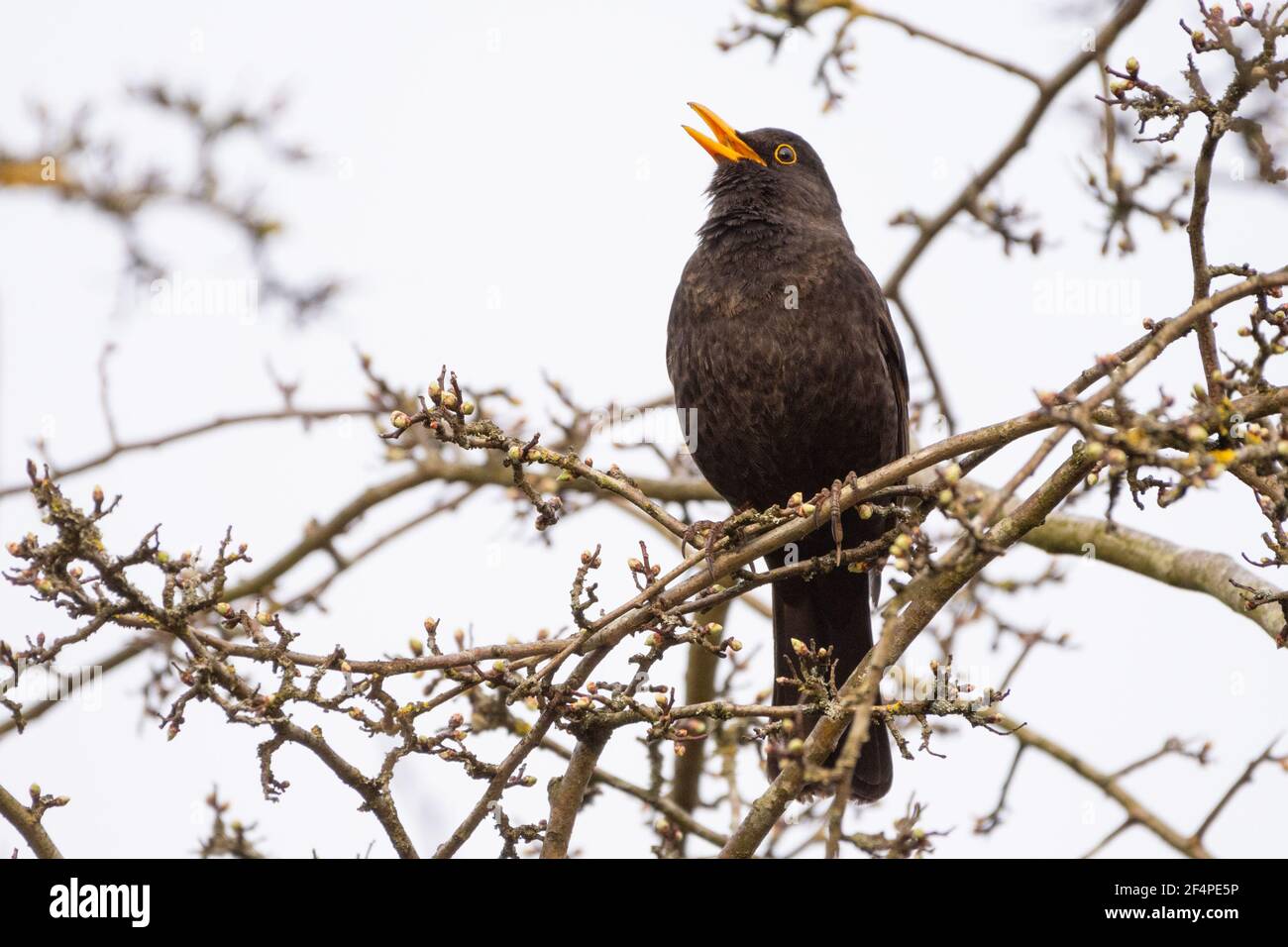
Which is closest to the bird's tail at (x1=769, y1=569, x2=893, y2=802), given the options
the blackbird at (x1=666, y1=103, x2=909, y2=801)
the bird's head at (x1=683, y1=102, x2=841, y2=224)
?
the blackbird at (x1=666, y1=103, x2=909, y2=801)

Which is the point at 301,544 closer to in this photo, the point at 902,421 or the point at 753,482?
the point at 753,482

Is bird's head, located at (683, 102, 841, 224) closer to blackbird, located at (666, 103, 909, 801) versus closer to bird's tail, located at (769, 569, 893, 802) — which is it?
blackbird, located at (666, 103, 909, 801)

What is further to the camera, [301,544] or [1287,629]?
[301,544]

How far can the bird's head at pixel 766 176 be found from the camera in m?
5.46

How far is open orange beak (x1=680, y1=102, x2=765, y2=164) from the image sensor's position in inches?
227

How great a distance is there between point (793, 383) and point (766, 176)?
1154 mm

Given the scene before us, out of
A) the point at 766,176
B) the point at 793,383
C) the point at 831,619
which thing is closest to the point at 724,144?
the point at 766,176

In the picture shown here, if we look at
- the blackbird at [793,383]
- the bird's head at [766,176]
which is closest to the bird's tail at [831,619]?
the blackbird at [793,383]

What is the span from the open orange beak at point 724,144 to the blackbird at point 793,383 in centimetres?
34

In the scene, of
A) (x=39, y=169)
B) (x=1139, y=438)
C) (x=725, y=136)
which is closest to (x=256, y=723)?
(x=39, y=169)

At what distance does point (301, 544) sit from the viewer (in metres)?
5.68

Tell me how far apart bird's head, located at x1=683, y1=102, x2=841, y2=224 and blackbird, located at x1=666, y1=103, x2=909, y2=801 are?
20 millimetres

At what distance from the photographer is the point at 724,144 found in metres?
5.84
